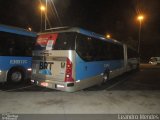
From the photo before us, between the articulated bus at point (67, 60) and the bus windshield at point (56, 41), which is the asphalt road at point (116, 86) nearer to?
the articulated bus at point (67, 60)

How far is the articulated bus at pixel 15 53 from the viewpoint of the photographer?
35.8ft

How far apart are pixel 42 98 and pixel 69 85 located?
1299 millimetres

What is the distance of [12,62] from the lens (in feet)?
37.3

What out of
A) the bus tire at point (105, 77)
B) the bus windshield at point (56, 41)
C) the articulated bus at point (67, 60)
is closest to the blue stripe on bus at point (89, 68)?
the articulated bus at point (67, 60)

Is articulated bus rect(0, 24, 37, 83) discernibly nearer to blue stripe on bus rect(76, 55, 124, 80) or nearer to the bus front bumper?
the bus front bumper

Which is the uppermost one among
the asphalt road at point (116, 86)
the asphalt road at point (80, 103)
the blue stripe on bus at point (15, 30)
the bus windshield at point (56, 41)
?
the blue stripe on bus at point (15, 30)

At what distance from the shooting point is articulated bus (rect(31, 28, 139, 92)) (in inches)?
334

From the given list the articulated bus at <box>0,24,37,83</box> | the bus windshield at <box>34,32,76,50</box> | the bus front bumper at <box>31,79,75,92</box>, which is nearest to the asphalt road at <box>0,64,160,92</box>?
the articulated bus at <box>0,24,37,83</box>

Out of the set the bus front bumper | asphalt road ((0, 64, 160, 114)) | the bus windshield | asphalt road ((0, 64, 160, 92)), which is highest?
the bus windshield

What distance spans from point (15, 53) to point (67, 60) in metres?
4.68

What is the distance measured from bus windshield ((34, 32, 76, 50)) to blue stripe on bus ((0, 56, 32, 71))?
2328mm

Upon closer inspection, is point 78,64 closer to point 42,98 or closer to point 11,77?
point 42,98

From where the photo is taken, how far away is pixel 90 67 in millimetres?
9969

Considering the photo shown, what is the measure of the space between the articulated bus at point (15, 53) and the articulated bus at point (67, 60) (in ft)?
7.05
